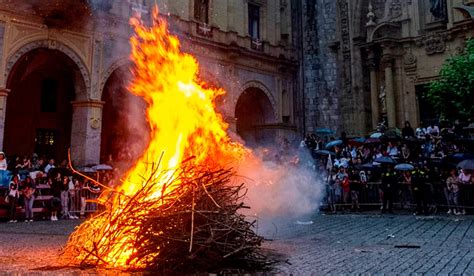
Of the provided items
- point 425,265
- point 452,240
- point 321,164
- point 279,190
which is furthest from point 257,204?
point 321,164

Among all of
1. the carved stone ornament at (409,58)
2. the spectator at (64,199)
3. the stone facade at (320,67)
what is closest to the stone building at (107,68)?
the stone facade at (320,67)

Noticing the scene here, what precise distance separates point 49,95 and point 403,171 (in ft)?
65.4

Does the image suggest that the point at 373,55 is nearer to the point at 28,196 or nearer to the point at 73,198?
the point at 73,198

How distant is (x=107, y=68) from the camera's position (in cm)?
2075

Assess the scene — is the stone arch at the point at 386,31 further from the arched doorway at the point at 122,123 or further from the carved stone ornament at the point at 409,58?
the arched doorway at the point at 122,123

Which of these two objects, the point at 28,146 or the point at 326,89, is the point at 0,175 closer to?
the point at 28,146

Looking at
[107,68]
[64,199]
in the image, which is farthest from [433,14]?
[64,199]

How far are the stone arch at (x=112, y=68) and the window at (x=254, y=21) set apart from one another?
9741 mm

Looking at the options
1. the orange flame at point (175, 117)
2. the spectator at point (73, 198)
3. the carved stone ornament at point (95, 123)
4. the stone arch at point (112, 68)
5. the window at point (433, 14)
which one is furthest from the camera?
the window at point (433, 14)

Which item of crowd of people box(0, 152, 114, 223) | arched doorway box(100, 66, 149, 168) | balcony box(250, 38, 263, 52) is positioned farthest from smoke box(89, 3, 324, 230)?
balcony box(250, 38, 263, 52)

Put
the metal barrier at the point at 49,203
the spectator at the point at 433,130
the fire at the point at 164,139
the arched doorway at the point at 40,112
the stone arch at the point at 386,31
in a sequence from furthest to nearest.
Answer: the stone arch at the point at 386,31, the arched doorway at the point at 40,112, the spectator at the point at 433,130, the metal barrier at the point at 49,203, the fire at the point at 164,139

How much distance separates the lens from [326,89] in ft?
94.0

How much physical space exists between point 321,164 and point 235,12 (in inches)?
454

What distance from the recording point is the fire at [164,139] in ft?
21.6
